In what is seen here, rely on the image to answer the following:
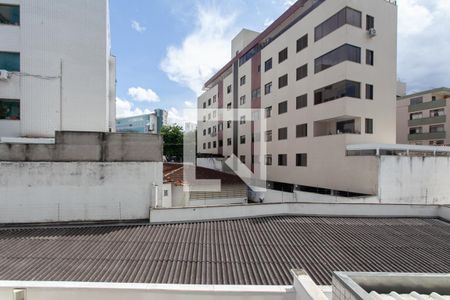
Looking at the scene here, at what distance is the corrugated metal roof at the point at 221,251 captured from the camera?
443 centimetres

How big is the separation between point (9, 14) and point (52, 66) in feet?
9.12

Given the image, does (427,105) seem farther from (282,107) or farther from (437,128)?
(282,107)

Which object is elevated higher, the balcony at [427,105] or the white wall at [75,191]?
the balcony at [427,105]

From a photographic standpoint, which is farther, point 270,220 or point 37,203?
point 270,220

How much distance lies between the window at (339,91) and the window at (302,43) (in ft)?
13.4

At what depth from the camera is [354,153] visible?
45.9 feet

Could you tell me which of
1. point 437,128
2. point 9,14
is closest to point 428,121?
point 437,128

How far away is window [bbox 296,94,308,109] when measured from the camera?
1767 cm

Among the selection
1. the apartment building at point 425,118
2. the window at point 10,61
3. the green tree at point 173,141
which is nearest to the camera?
the window at point 10,61

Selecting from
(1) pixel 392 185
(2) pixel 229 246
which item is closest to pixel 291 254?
(2) pixel 229 246

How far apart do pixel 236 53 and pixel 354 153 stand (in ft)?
72.4

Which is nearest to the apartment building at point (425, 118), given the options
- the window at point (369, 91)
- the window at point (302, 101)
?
the window at point (369, 91)

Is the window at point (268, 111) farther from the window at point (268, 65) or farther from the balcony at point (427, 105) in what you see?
the balcony at point (427, 105)

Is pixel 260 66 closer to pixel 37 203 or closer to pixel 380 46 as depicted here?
pixel 380 46
